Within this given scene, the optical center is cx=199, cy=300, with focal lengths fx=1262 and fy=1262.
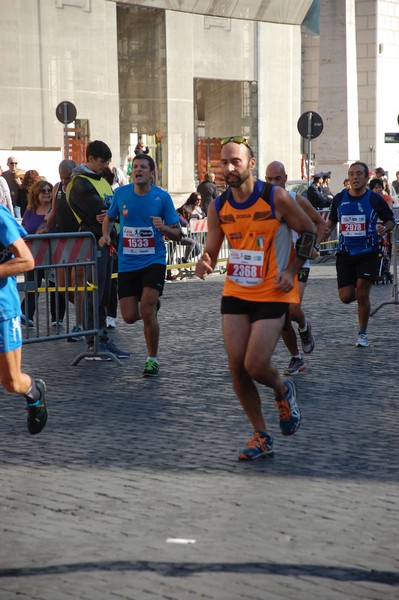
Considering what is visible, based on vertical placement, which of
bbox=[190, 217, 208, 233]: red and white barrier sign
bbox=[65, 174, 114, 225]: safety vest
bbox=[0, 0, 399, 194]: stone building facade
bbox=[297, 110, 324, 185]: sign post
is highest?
bbox=[0, 0, 399, 194]: stone building facade

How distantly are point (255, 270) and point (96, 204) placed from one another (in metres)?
4.71

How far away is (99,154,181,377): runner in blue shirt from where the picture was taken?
400 inches

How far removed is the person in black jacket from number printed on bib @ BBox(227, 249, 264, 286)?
441 centimetres

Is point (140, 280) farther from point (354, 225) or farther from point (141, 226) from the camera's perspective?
point (354, 225)

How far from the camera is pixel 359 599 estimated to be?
4.41 meters

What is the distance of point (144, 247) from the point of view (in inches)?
404

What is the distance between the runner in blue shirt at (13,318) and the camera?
258 inches

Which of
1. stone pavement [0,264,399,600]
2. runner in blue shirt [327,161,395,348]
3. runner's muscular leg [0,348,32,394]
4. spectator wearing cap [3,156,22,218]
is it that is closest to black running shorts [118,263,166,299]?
stone pavement [0,264,399,600]

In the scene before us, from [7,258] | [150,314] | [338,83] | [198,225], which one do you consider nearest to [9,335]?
[7,258]

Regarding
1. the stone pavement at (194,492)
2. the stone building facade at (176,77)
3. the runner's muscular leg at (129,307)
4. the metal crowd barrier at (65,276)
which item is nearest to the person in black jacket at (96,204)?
the metal crowd barrier at (65,276)

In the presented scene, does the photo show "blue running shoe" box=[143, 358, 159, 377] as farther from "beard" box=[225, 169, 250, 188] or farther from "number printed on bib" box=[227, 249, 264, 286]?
"beard" box=[225, 169, 250, 188]

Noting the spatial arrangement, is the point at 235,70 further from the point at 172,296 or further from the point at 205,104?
the point at 172,296

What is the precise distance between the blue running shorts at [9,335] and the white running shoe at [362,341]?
5642 mm

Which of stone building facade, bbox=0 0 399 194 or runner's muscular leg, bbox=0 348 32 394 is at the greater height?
stone building facade, bbox=0 0 399 194
